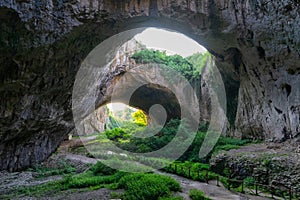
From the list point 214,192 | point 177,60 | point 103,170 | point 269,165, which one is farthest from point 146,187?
point 177,60

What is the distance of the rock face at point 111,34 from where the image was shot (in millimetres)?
8336

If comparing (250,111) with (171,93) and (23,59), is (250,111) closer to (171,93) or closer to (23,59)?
(171,93)

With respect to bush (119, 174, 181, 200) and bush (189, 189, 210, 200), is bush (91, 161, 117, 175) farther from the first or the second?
bush (189, 189, 210, 200)

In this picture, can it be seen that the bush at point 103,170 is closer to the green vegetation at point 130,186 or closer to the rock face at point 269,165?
the green vegetation at point 130,186

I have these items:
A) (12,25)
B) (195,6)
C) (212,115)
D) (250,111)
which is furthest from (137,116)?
(12,25)

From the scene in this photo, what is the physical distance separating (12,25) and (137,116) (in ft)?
99.1

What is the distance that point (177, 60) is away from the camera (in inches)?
891

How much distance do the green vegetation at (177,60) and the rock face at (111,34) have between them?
7418mm

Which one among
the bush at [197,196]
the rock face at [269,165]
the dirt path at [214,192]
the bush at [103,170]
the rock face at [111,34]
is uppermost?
the rock face at [111,34]

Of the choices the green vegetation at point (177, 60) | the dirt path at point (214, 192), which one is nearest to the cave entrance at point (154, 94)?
the green vegetation at point (177, 60)

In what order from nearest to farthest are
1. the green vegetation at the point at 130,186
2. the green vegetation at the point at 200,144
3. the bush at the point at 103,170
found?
1. the green vegetation at the point at 130,186
2. the bush at the point at 103,170
3. the green vegetation at the point at 200,144

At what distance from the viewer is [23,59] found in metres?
8.79

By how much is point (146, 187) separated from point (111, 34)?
6889 mm

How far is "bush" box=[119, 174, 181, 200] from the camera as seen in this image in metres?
6.83
